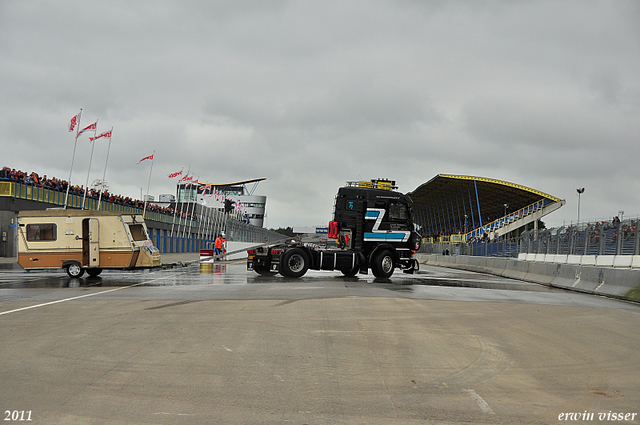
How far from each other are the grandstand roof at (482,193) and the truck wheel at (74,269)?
6119cm

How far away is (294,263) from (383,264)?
3.43 m

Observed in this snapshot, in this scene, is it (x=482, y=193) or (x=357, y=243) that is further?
(x=482, y=193)

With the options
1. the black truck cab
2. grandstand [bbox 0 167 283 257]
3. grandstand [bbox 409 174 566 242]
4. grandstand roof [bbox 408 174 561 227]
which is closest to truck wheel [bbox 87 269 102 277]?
the black truck cab

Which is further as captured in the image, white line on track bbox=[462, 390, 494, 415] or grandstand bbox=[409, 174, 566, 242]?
grandstand bbox=[409, 174, 566, 242]

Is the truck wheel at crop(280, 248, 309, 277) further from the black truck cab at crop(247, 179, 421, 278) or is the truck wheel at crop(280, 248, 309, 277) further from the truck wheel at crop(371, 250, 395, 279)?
the truck wheel at crop(371, 250, 395, 279)

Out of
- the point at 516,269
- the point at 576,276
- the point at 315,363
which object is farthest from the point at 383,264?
the point at 315,363

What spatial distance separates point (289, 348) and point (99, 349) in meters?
2.42

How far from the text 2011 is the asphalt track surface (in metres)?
0.01

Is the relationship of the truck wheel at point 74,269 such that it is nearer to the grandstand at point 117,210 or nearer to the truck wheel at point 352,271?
the grandstand at point 117,210

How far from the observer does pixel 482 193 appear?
84312mm

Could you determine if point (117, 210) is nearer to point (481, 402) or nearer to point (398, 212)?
point (398, 212)

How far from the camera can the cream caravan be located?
19.8m

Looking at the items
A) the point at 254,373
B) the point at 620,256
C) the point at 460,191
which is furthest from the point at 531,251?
the point at 460,191

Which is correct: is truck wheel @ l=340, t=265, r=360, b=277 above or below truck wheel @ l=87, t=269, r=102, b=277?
above
